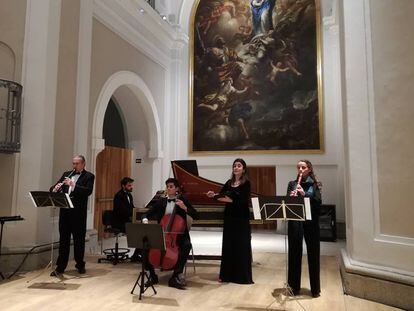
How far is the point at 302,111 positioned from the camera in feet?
36.8

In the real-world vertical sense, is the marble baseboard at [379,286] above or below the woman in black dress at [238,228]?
below

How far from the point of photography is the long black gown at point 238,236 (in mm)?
5191

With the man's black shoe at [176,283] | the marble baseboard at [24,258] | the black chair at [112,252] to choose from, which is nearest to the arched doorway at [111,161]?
the black chair at [112,252]

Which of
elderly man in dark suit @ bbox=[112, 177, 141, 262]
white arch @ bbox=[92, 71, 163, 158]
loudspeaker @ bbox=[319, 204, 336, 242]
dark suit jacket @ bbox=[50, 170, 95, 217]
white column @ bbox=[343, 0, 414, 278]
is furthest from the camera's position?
loudspeaker @ bbox=[319, 204, 336, 242]

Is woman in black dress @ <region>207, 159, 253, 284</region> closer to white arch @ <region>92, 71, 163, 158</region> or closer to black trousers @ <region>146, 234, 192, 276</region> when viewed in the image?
black trousers @ <region>146, 234, 192, 276</region>

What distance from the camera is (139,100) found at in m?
10.7

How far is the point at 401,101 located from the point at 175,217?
3.05 metres

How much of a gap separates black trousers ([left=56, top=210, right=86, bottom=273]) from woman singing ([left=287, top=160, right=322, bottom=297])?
117 inches

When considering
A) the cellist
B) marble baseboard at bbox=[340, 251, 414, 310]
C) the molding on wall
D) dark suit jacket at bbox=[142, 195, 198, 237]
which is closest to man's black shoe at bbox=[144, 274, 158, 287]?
the cellist

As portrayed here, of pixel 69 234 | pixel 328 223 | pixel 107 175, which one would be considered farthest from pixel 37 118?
pixel 328 223

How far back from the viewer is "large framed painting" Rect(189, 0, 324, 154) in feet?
36.9

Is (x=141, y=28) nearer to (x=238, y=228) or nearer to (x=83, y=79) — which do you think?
(x=83, y=79)

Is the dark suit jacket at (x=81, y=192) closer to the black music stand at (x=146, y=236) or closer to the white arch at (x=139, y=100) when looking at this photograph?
the black music stand at (x=146, y=236)

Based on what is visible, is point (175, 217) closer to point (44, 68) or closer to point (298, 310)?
point (298, 310)
